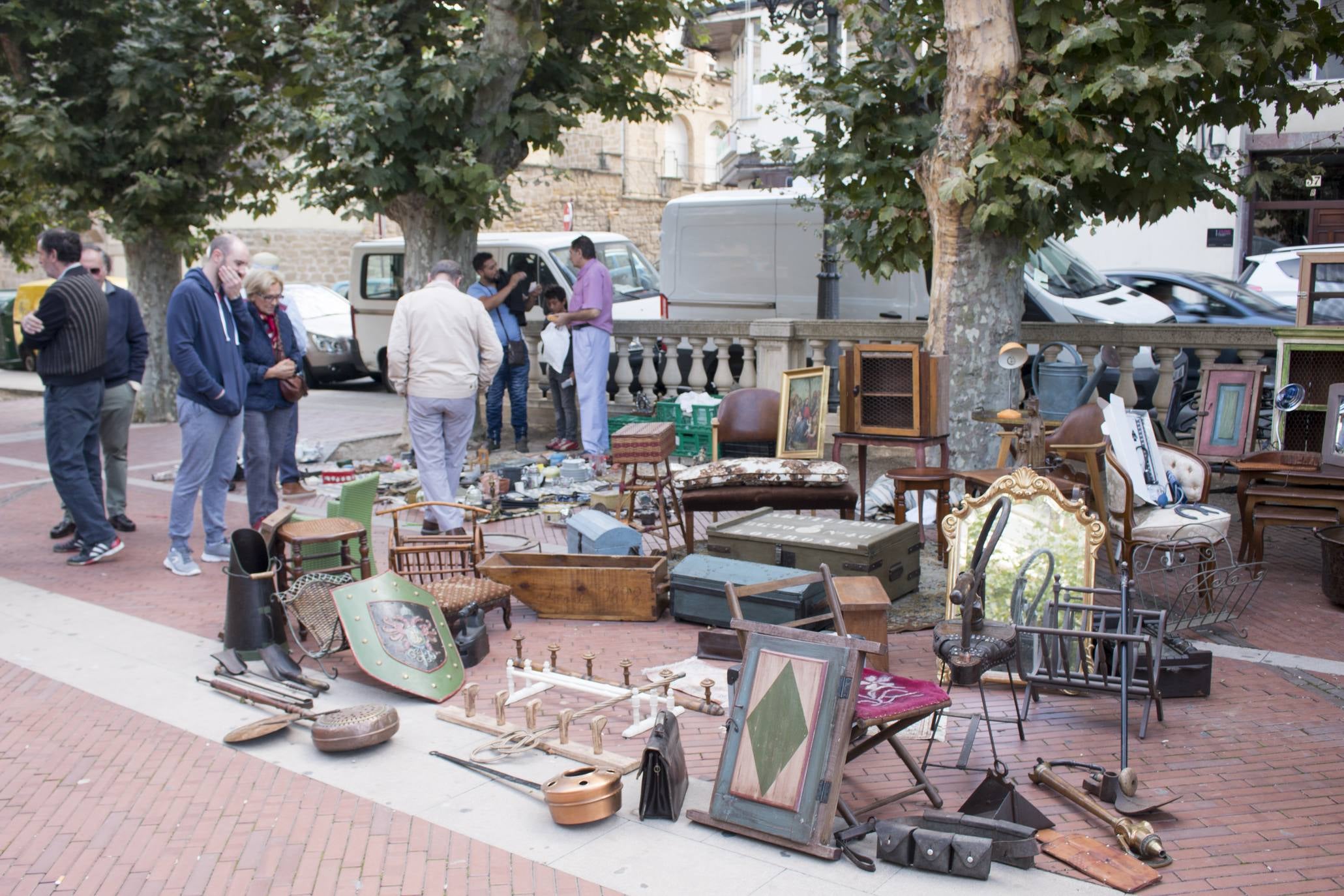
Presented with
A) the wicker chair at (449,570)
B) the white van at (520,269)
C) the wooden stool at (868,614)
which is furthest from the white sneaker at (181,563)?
the white van at (520,269)

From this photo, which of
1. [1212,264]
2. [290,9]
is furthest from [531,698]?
[1212,264]

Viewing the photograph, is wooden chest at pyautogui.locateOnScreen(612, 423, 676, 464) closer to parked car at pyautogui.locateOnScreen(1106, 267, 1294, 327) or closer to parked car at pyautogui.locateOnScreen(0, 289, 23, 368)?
parked car at pyautogui.locateOnScreen(1106, 267, 1294, 327)

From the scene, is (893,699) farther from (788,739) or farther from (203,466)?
(203,466)

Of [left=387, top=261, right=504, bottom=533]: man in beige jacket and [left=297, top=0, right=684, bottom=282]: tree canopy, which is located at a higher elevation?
[left=297, top=0, right=684, bottom=282]: tree canopy

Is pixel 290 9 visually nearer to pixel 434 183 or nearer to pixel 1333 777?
pixel 434 183

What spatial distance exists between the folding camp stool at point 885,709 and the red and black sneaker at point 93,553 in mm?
5264

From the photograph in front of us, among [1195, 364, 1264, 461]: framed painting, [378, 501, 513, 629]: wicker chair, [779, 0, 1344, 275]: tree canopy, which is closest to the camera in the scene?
[378, 501, 513, 629]: wicker chair

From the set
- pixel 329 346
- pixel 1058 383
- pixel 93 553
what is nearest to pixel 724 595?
pixel 93 553

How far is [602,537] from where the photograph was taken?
7.21m

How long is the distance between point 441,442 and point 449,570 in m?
1.39

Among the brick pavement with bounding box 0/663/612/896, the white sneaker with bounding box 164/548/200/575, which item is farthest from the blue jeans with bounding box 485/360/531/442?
the brick pavement with bounding box 0/663/612/896

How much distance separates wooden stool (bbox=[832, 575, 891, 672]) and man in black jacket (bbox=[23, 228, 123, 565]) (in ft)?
16.8

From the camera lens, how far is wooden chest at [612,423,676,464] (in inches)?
323

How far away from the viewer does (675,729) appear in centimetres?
440
